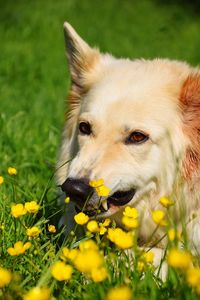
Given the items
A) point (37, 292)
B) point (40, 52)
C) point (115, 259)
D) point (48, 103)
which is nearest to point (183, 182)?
point (115, 259)

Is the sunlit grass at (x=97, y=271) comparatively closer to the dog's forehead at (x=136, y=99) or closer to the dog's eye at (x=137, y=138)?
the dog's eye at (x=137, y=138)

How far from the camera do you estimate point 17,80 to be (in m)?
8.12

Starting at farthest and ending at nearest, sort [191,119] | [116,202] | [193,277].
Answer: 1. [191,119]
2. [116,202]
3. [193,277]

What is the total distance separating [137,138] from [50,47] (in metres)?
6.37

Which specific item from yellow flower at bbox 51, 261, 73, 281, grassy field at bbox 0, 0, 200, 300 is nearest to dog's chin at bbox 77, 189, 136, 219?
grassy field at bbox 0, 0, 200, 300

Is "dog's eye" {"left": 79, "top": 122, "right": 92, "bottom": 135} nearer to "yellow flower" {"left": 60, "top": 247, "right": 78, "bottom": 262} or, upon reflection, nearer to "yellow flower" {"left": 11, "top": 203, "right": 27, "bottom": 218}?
"yellow flower" {"left": 11, "top": 203, "right": 27, "bottom": 218}

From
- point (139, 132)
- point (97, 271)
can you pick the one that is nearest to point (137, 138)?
point (139, 132)

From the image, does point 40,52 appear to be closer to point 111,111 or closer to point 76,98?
point 76,98

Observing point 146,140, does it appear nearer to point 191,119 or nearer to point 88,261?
point 191,119

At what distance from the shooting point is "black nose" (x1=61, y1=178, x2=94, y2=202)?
10.7 ft

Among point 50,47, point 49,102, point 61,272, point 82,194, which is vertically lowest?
point 50,47

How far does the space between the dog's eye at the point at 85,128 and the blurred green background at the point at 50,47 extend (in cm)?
91

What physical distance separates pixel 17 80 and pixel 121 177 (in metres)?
4.95

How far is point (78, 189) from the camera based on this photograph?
10.7ft
